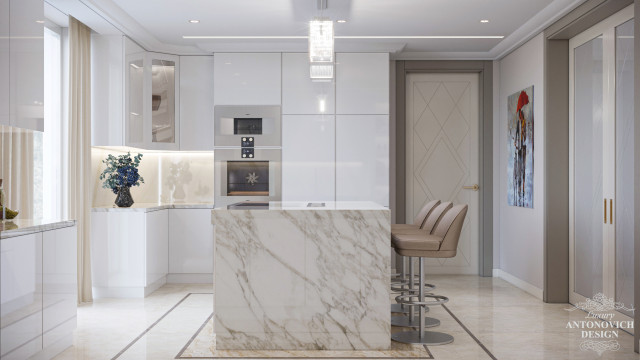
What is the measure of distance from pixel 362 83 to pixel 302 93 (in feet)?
2.11

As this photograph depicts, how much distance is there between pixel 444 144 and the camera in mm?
6816

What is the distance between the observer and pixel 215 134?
20.3ft

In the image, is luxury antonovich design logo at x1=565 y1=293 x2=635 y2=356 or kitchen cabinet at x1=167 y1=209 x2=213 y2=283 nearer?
luxury antonovich design logo at x1=565 y1=293 x2=635 y2=356

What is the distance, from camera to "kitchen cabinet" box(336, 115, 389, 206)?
20.1ft

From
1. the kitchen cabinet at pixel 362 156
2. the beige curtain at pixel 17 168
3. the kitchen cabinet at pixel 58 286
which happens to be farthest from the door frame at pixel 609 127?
the beige curtain at pixel 17 168

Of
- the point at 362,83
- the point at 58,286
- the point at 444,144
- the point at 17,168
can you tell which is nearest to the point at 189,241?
the point at 17,168

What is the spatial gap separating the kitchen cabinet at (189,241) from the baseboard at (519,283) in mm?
3266

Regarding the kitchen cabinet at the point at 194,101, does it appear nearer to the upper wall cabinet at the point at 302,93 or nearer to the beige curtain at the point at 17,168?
the upper wall cabinet at the point at 302,93

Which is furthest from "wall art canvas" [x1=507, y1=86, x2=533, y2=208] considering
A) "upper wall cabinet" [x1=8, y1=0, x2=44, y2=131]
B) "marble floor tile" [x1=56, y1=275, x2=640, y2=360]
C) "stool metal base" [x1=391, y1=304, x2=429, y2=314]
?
"upper wall cabinet" [x1=8, y1=0, x2=44, y2=131]

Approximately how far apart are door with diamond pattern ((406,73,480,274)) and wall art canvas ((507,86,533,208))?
1.74ft

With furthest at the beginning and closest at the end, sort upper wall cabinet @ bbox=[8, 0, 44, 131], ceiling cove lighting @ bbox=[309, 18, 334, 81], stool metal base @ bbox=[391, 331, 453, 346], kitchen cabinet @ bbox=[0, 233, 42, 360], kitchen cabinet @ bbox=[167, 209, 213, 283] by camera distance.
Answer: kitchen cabinet @ bbox=[167, 209, 213, 283], stool metal base @ bbox=[391, 331, 453, 346], ceiling cove lighting @ bbox=[309, 18, 334, 81], upper wall cabinet @ bbox=[8, 0, 44, 131], kitchen cabinet @ bbox=[0, 233, 42, 360]

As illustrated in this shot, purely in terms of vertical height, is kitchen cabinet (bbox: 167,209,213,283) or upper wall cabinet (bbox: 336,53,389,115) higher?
upper wall cabinet (bbox: 336,53,389,115)

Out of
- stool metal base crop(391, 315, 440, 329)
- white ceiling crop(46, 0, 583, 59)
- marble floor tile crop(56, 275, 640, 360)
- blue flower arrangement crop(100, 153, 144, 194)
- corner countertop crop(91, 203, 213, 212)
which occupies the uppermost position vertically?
white ceiling crop(46, 0, 583, 59)

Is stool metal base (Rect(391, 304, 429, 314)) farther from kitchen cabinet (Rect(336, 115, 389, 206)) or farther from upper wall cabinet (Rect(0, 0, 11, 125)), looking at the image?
upper wall cabinet (Rect(0, 0, 11, 125))
